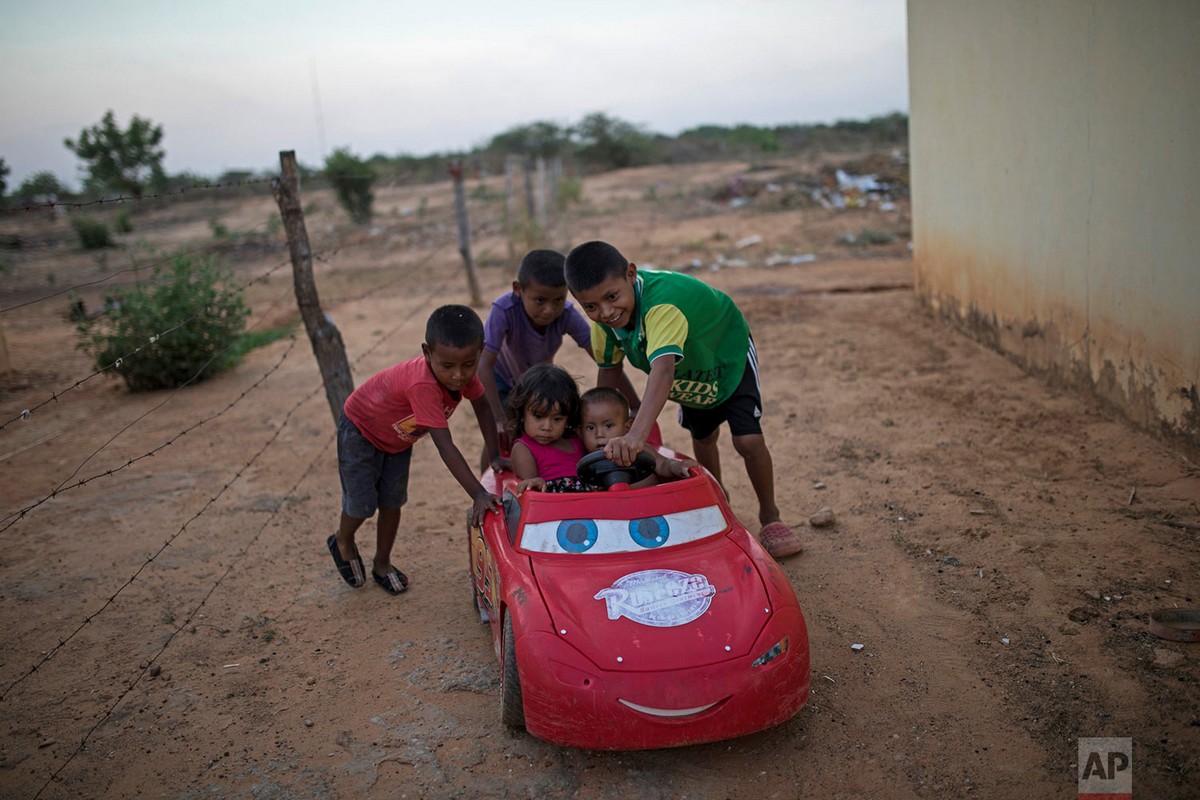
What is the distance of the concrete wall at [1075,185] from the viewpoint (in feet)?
15.6

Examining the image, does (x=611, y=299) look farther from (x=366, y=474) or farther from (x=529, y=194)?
(x=529, y=194)

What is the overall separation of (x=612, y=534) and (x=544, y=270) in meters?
1.47

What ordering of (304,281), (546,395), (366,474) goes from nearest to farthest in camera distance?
(546,395) < (366,474) < (304,281)

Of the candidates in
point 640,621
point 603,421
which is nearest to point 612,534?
point 640,621

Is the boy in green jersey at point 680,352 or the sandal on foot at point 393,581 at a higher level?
the boy in green jersey at point 680,352

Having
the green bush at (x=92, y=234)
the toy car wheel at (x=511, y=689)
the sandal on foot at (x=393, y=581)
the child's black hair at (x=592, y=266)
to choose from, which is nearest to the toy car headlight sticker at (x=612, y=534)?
the toy car wheel at (x=511, y=689)

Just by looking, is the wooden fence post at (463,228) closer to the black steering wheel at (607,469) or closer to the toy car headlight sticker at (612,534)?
A: the black steering wheel at (607,469)

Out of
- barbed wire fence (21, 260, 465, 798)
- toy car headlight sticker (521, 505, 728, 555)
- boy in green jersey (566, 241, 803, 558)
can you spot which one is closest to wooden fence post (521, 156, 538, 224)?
barbed wire fence (21, 260, 465, 798)

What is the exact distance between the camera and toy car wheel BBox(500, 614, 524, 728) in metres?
2.97

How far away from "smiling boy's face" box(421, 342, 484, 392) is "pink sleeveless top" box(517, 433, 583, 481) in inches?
15.5

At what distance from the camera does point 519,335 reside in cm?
460

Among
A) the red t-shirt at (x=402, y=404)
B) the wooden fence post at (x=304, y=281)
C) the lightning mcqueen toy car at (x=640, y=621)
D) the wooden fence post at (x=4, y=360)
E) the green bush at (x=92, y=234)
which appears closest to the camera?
the lightning mcqueen toy car at (x=640, y=621)

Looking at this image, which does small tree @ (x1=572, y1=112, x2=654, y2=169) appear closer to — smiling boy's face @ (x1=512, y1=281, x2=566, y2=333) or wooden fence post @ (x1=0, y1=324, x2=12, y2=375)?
wooden fence post @ (x1=0, y1=324, x2=12, y2=375)

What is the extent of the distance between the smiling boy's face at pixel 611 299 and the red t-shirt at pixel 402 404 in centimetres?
70
